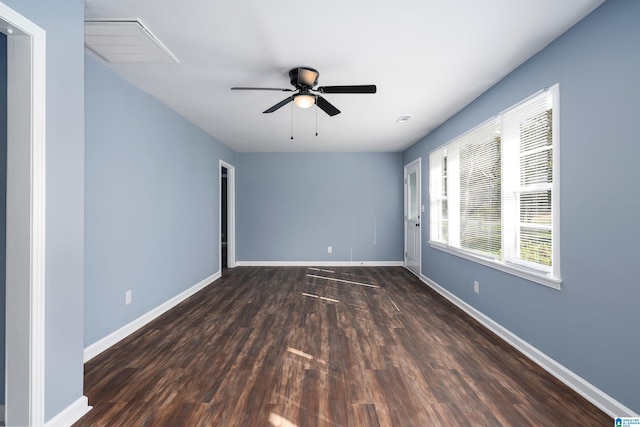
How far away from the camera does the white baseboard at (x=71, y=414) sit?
156 cm

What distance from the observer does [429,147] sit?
190 inches

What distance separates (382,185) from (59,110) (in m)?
5.50

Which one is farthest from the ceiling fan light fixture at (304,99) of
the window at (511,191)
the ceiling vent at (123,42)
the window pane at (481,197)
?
the window pane at (481,197)

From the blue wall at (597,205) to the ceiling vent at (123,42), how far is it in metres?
2.96

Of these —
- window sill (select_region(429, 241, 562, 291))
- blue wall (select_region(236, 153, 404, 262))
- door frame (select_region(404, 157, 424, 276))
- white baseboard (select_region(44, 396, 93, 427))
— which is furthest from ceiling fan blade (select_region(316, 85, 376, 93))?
blue wall (select_region(236, 153, 404, 262))

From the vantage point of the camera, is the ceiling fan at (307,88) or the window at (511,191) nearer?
the window at (511,191)

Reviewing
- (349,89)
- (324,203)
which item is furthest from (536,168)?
(324,203)

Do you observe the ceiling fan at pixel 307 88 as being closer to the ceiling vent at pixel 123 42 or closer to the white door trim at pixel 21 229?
the ceiling vent at pixel 123 42

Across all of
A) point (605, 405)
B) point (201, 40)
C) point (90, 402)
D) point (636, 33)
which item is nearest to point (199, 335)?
point (90, 402)

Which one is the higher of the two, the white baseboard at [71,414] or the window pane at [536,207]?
the window pane at [536,207]

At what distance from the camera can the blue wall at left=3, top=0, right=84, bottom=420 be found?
153 centimetres

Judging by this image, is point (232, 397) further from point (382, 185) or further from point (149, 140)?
point (382, 185)

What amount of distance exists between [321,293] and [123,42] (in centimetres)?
356

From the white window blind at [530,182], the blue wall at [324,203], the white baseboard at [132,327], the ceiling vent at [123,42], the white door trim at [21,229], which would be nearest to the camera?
the white door trim at [21,229]
